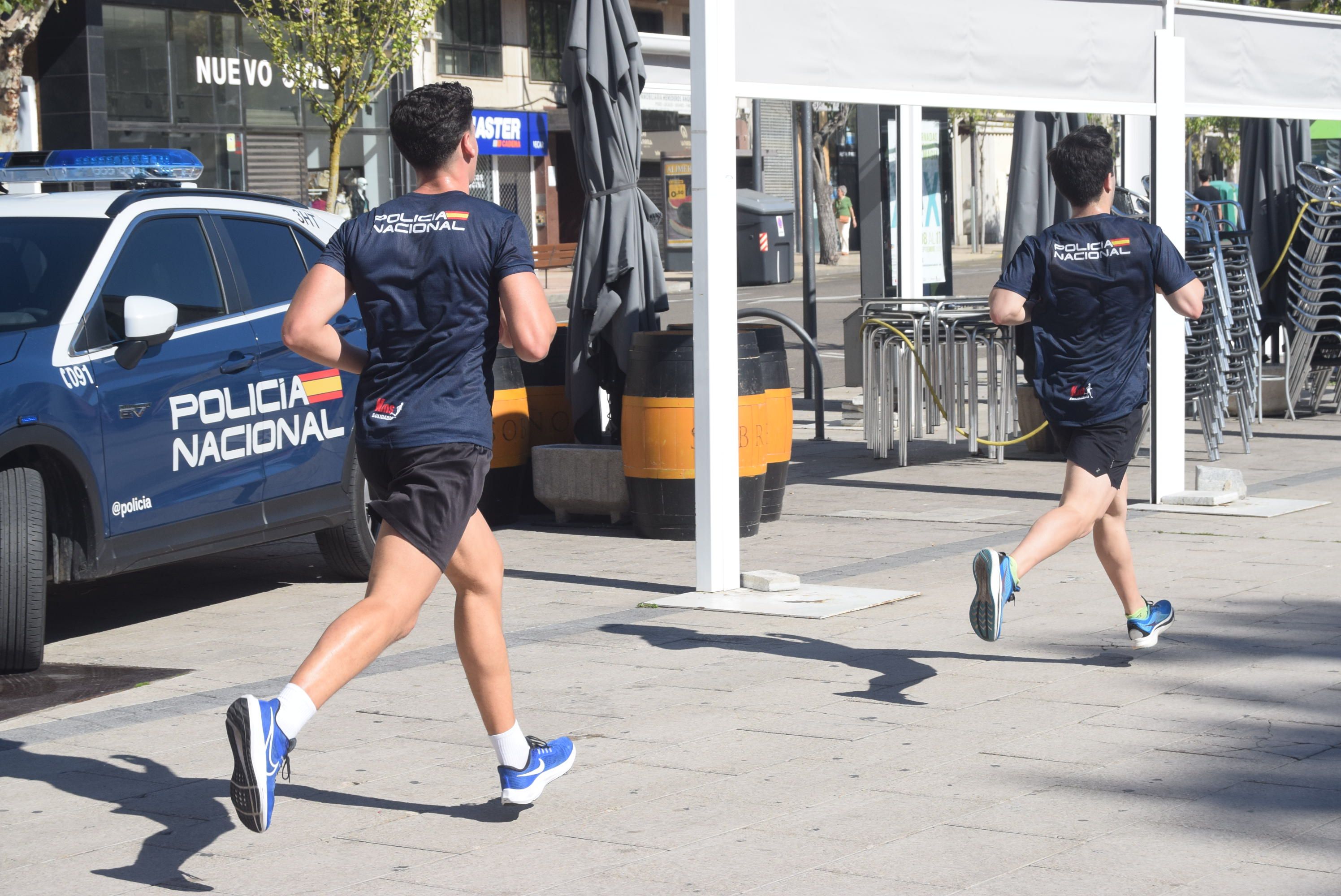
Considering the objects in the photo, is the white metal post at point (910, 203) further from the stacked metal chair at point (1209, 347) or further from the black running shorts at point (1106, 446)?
the black running shorts at point (1106, 446)

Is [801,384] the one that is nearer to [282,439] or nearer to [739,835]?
[282,439]

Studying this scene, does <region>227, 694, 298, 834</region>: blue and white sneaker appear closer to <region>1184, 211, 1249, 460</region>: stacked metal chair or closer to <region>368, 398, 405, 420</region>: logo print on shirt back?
<region>368, 398, 405, 420</region>: logo print on shirt back

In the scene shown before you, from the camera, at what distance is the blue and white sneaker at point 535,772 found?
4520 mm

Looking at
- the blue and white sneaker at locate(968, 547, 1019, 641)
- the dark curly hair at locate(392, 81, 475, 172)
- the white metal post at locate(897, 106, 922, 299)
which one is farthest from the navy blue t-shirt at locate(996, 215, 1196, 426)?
the white metal post at locate(897, 106, 922, 299)

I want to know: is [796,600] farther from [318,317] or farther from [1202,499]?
[318,317]

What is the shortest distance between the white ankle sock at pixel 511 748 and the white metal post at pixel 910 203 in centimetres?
925

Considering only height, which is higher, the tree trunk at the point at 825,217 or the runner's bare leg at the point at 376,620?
the tree trunk at the point at 825,217

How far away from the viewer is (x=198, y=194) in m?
7.57

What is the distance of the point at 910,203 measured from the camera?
13914 mm

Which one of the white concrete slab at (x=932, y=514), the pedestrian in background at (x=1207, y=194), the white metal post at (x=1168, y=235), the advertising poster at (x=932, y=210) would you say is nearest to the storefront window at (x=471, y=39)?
the pedestrian in background at (x=1207, y=194)

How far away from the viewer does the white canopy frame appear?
302 inches

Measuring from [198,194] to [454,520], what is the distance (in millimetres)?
3816

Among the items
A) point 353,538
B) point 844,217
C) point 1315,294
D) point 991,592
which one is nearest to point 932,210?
point 1315,294

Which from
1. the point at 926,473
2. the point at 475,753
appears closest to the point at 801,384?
the point at 926,473
